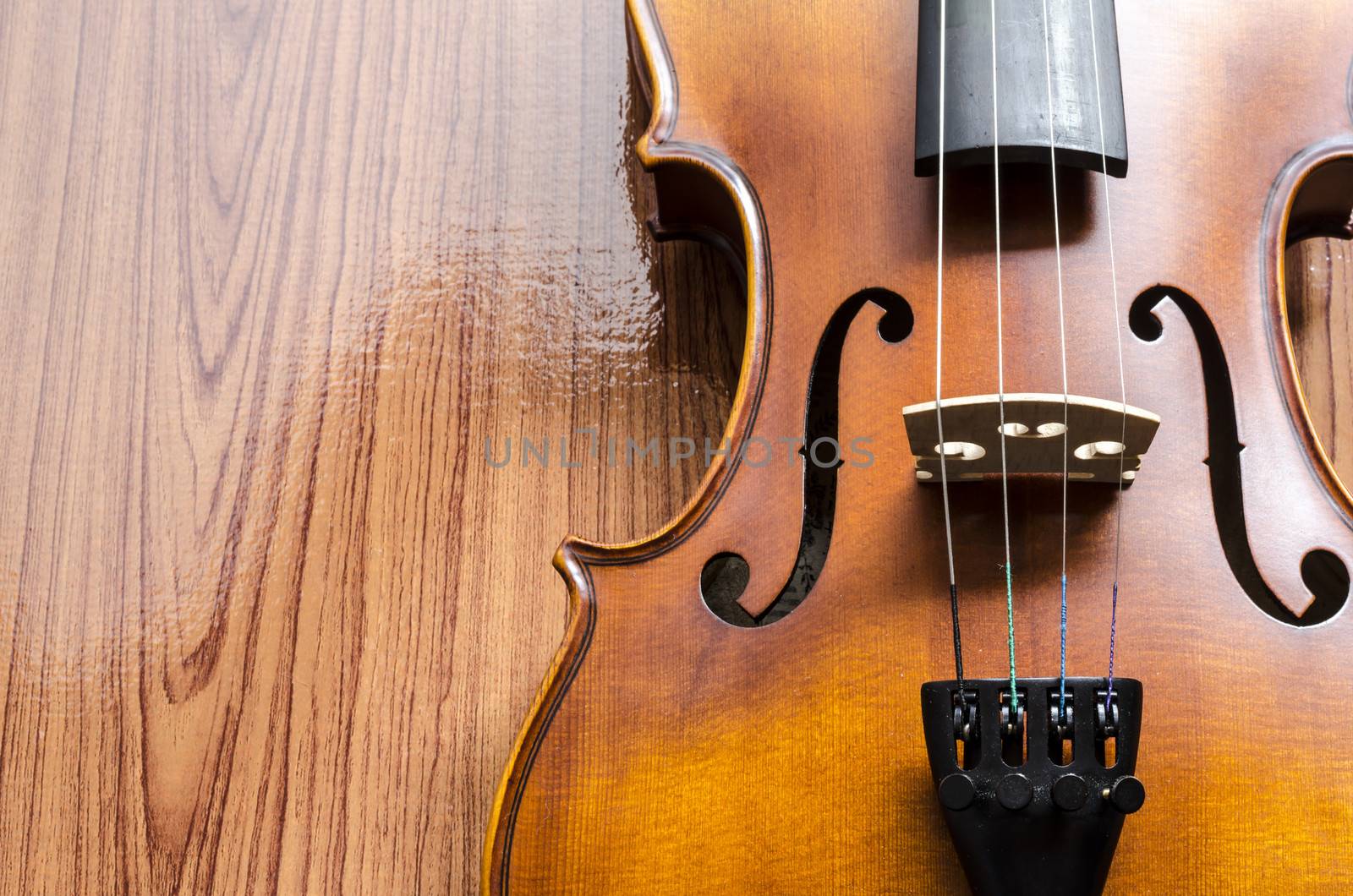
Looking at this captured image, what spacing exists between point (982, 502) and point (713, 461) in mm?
191

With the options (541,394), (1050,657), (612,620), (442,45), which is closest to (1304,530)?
(1050,657)

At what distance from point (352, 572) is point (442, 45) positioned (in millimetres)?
567

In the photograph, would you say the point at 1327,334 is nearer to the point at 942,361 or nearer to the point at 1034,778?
the point at 942,361

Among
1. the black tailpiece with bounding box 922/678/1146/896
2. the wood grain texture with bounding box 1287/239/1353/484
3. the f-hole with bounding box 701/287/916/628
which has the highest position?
the wood grain texture with bounding box 1287/239/1353/484

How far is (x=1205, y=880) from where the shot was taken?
24.4 inches

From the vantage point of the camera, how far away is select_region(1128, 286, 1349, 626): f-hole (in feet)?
2.30

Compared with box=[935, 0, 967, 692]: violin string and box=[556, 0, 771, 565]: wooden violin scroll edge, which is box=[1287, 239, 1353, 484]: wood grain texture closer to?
box=[935, 0, 967, 692]: violin string

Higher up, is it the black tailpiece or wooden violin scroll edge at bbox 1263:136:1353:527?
wooden violin scroll edge at bbox 1263:136:1353:527

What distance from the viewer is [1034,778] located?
590 millimetres

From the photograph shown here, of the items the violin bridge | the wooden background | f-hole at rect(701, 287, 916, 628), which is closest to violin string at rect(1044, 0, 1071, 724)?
the violin bridge

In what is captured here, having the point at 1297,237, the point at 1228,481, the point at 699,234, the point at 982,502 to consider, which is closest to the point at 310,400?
the point at 699,234

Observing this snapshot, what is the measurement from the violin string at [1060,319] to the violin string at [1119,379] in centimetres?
3

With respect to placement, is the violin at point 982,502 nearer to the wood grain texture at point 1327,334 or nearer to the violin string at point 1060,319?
the violin string at point 1060,319

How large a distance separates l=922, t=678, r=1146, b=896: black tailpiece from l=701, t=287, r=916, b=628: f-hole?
0.13 metres
